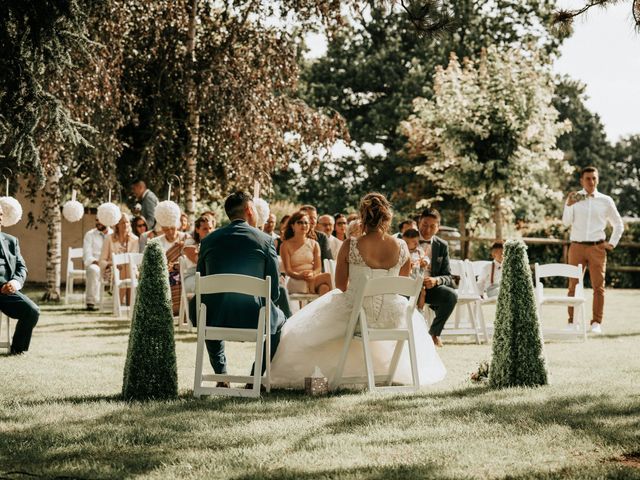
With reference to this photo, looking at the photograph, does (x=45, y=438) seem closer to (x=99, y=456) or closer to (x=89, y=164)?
(x=99, y=456)

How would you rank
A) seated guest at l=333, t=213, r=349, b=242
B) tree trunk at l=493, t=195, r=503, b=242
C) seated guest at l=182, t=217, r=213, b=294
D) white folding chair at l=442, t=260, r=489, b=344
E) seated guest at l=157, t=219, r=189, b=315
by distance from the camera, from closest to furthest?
white folding chair at l=442, t=260, r=489, b=344
seated guest at l=182, t=217, r=213, b=294
seated guest at l=157, t=219, r=189, b=315
seated guest at l=333, t=213, r=349, b=242
tree trunk at l=493, t=195, r=503, b=242

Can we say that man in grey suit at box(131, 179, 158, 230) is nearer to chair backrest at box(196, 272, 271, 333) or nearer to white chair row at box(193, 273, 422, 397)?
white chair row at box(193, 273, 422, 397)

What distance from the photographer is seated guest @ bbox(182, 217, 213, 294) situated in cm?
1270

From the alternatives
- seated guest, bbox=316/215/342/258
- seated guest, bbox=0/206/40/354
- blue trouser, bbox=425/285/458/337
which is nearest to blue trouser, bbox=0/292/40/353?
seated guest, bbox=0/206/40/354

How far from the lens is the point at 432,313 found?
12.8 m

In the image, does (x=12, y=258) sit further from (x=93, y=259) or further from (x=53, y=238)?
(x=53, y=238)

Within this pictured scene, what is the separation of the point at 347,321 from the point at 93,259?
33.6 feet

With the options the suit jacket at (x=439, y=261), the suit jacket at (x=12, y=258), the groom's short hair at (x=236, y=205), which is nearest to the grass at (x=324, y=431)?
the suit jacket at (x=12, y=258)

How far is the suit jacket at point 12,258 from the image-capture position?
10.1 meters

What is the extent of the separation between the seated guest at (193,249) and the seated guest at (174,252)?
1.26 ft

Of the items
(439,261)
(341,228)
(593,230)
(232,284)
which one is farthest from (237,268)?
(341,228)

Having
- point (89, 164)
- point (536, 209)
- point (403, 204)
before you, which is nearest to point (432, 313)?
point (89, 164)

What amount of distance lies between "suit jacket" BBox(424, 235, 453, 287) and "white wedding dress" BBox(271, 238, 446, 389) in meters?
3.24

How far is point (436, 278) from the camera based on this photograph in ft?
38.1
